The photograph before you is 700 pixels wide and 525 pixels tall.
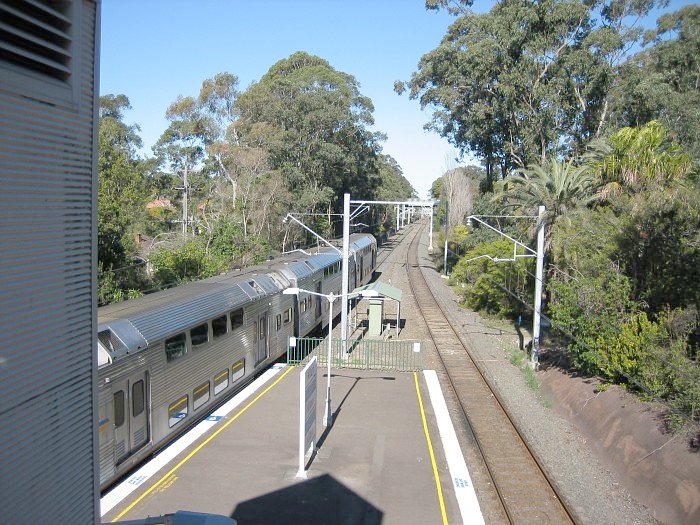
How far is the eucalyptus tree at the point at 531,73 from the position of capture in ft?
126

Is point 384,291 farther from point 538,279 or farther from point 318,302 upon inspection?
point 538,279

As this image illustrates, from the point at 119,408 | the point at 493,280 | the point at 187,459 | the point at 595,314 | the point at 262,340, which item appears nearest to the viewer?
the point at 119,408

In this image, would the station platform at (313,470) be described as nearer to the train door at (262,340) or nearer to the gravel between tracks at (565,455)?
the train door at (262,340)

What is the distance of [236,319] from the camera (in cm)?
1642

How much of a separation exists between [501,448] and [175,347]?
8034 mm

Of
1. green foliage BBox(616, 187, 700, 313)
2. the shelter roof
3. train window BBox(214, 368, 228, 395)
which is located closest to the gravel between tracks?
the shelter roof

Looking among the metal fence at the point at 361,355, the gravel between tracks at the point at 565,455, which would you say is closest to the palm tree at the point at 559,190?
the gravel between tracks at the point at 565,455

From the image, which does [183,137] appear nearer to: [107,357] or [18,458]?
[107,357]

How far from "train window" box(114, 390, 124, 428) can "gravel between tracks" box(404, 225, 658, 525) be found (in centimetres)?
851

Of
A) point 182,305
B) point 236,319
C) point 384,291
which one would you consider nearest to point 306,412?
point 182,305

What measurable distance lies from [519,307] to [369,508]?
70.1ft

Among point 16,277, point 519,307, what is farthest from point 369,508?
point 519,307

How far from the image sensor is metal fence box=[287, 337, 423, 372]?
21766 millimetres

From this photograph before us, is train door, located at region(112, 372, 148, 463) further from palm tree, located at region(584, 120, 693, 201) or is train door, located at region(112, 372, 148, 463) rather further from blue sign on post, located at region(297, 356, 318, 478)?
palm tree, located at region(584, 120, 693, 201)
